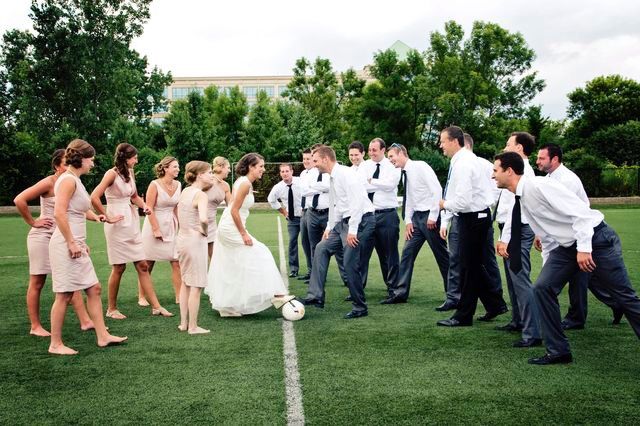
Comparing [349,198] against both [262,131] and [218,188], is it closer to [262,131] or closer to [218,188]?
[218,188]

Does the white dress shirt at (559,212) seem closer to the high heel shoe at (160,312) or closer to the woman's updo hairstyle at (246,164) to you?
the woman's updo hairstyle at (246,164)

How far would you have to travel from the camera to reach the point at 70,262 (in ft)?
19.4

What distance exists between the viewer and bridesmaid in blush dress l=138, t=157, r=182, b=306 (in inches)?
328

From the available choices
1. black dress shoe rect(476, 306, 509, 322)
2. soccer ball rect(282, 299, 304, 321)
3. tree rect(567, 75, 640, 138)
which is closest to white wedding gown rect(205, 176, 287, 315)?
soccer ball rect(282, 299, 304, 321)

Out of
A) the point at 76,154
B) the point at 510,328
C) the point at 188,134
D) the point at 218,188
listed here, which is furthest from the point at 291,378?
the point at 188,134

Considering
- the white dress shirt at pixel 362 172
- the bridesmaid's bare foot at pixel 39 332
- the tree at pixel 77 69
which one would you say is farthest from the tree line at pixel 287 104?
the bridesmaid's bare foot at pixel 39 332

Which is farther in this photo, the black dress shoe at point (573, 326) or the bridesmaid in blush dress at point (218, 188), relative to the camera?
the bridesmaid in blush dress at point (218, 188)

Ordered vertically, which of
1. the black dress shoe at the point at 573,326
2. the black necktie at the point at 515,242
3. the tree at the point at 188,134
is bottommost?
the black dress shoe at the point at 573,326

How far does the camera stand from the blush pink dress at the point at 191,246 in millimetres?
6852

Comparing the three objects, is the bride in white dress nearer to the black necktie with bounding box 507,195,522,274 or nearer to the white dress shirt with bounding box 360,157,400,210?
the white dress shirt with bounding box 360,157,400,210

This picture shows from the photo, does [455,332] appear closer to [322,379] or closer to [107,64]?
[322,379]

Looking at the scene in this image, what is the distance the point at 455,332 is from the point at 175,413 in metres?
3.57

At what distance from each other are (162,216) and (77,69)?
3598cm

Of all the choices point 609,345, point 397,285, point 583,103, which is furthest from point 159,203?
point 583,103
